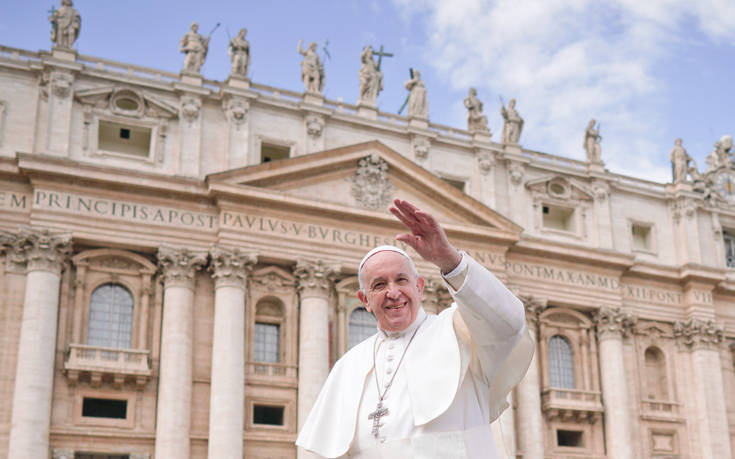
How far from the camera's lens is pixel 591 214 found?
3256 cm

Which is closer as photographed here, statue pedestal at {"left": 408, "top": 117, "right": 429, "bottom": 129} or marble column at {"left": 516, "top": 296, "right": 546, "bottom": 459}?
marble column at {"left": 516, "top": 296, "right": 546, "bottom": 459}

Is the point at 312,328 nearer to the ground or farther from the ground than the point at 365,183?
nearer to the ground

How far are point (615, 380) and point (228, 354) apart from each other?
42.7 ft

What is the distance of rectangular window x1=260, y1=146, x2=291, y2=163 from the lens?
2827 cm

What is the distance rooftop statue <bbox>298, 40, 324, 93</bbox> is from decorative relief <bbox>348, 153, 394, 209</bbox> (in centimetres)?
292

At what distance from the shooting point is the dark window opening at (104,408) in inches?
936

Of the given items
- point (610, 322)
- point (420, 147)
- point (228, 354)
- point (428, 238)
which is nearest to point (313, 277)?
point (228, 354)

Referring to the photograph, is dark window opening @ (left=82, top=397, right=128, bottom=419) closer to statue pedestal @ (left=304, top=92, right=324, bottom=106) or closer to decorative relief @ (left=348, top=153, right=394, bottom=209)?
decorative relief @ (left=348, top=153, right=394, bottom=209)

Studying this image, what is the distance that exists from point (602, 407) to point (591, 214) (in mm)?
6814

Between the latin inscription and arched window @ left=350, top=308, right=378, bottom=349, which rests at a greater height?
the latin inscription

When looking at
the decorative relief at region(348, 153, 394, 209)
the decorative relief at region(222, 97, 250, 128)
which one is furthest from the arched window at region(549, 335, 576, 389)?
the decorative relief at region(222, 97, 250, 128)

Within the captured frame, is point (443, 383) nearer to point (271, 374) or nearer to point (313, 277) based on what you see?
point (271, 374)

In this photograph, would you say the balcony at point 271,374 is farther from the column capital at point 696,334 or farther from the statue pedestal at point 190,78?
the column capital at point 696,334

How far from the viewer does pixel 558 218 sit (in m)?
33.0
